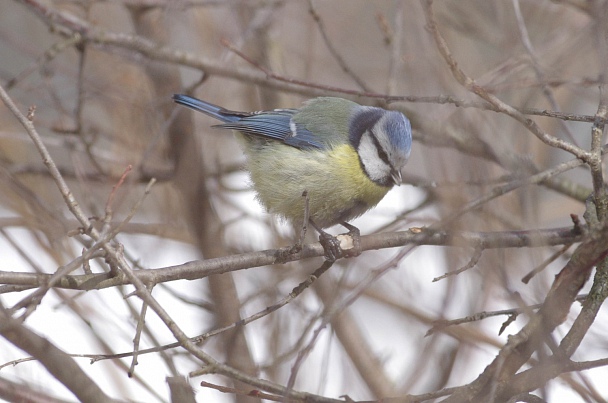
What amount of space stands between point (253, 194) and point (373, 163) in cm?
88

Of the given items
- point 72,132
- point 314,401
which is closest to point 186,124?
point 72,132

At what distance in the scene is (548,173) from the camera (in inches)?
79.5

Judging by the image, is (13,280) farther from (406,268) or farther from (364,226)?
(364,226)

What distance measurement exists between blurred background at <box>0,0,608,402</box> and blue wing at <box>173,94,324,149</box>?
0.45 ft

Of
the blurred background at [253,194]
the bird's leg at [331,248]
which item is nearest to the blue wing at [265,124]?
the blurred background at [253,194]

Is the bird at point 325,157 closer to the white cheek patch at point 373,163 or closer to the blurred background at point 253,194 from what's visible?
the white cheek patch at point 373,163

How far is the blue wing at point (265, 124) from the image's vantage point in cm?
312

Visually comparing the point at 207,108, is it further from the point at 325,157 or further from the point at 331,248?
the point at 331,248

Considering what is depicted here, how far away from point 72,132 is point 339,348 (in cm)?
184

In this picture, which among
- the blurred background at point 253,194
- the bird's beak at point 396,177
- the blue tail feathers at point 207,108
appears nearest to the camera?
the blurred background at point 253,194

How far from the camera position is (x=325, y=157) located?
3006 millimetres

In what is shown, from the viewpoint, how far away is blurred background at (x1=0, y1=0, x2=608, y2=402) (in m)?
2.37

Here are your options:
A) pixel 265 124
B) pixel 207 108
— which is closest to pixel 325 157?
pixel 265 124

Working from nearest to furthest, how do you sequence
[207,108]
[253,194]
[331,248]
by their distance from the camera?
[331,248] < [207,108] < [253,194]
